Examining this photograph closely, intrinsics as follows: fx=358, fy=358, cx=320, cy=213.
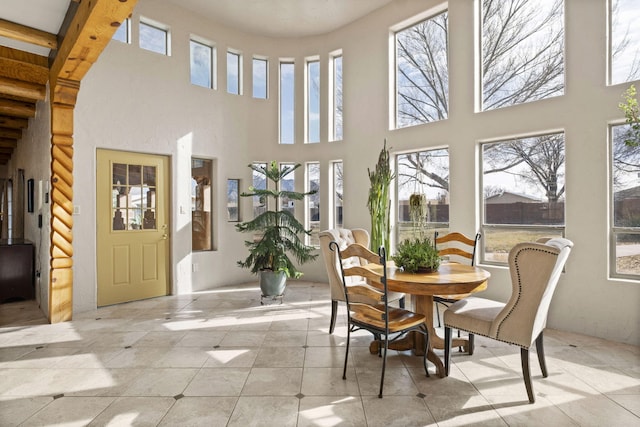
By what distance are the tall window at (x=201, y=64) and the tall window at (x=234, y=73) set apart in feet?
1.05

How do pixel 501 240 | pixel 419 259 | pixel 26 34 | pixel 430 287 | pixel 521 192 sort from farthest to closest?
pixel 501 240
pixel 521 192
pixel 26 34
pixel 419 259
pixel 430 287

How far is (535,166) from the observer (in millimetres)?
4066

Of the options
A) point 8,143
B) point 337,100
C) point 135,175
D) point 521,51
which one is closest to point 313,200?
point 337,100

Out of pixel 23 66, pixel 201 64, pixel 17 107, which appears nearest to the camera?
pixel 23 66

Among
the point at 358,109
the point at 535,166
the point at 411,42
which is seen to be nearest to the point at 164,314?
the point at 358,109

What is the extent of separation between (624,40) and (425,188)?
8.36ft

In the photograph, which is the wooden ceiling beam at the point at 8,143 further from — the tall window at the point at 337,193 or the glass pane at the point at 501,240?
the glass pane at the point at 501,240

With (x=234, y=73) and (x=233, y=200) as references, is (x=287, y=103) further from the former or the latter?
(x=233, y=200)

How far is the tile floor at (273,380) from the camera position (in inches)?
85.6

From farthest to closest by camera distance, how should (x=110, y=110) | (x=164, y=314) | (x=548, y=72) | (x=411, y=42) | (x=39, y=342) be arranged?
1. (x=411, y=42)
2. (x=110, y=110)
3. (x=164, y=314)
4. (x=548, y=72)
5. (x=39, y=342)

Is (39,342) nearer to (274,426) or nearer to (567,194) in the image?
(274,426)

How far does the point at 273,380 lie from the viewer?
2.64 m

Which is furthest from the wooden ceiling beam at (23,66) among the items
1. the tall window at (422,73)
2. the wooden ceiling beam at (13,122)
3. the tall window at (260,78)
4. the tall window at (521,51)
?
the tall window at (521,51)

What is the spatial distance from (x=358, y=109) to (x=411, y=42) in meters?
1.21
